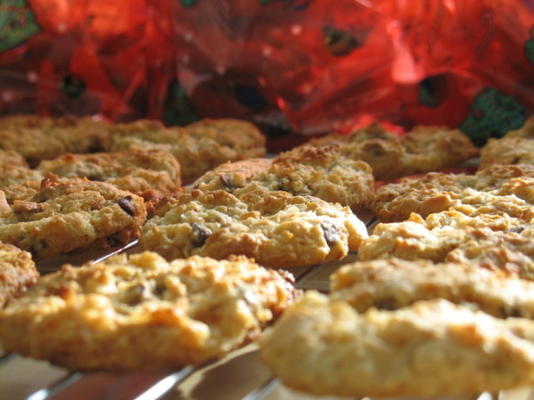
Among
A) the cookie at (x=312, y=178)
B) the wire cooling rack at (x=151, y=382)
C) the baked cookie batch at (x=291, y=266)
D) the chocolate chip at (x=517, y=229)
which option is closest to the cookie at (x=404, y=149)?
the baked cookie batch at (x=291, y=266)

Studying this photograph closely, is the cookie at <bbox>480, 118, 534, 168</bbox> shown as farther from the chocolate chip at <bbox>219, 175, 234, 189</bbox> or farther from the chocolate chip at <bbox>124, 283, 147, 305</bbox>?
the chocolate chip at <bbox>124, 283, 147, 305</bbox>

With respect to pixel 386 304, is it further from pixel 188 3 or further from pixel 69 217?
pixel 188 3

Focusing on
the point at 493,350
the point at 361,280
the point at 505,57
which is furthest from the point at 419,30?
the point at 493,350

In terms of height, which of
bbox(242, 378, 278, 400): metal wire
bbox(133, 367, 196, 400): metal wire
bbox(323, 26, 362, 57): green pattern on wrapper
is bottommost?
bbox(242, 378, 278, 400): metal wire

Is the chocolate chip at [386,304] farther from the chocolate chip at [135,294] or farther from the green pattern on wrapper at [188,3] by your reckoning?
the green pattern on wrapper at [188,3]

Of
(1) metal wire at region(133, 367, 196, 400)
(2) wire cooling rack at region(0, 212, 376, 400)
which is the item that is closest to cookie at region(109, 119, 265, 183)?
(2) wire cooling rack at region(0, 212, 376, 400)

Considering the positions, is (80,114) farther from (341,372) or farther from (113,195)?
(341,372)

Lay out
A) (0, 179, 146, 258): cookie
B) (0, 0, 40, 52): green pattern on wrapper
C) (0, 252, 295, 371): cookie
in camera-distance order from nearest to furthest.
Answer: (0, 252, 295, 371): cookie < (0, 179, 146, 258): cookie < (0, 0, 40, 52): green pattern on wrapper

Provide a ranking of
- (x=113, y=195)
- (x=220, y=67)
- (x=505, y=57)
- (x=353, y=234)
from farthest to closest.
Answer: (x=220, y=67) < (x=505, y=57) < (x=113, y=195) < (x=353, y=234)
